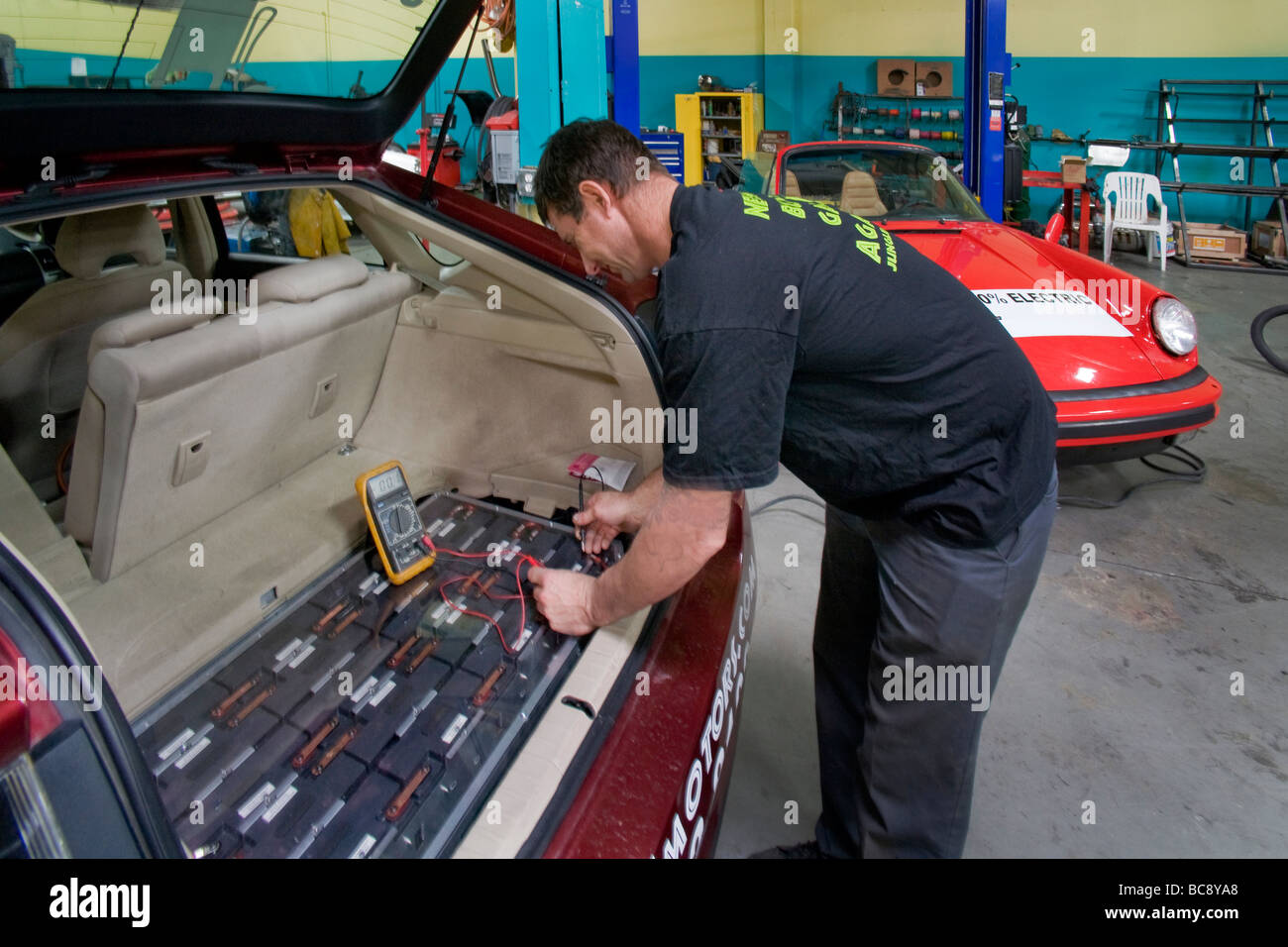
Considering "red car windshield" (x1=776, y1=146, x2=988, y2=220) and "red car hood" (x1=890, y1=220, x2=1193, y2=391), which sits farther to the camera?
"red car windshield" (x1=776, y1=146, x2=988, y2=220)

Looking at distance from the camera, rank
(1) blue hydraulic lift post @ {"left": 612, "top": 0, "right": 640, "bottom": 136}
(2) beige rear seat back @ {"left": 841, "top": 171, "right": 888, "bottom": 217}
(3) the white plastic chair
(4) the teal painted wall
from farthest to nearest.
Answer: (4) the teal painted wall → (3) the white plastic chair → (1) blue hydraulic lift post @ {"left": 612, "top": 0, "right": 640, "bottom": 136} → (2) beige rear seat back @ {"left": 841, "top": 171, "right": 888, "bottom": 217}

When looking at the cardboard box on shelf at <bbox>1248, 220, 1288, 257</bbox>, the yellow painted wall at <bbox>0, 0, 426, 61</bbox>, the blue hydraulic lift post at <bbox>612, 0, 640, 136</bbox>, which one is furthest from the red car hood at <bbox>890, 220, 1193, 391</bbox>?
the cardboard box on shelf at <bbox>1248, 220, 1288, 257</bbox>

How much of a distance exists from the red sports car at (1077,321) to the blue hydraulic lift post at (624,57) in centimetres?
100

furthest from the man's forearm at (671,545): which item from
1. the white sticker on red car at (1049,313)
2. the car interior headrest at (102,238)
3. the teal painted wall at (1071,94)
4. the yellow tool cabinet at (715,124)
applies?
the teal painted wall at (1071,94)

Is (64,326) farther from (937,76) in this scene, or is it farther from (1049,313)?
(937,76)

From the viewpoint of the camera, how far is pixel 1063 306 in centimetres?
344

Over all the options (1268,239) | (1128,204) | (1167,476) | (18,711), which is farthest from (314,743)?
(1268,239)

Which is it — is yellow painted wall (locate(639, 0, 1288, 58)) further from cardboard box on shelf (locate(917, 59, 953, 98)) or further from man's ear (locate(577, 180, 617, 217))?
man's ear (locate(577, 180, 617, 217))

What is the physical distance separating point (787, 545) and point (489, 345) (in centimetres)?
153

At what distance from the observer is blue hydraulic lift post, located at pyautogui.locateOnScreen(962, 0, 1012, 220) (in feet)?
17.5

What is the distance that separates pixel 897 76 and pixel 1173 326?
861 cm

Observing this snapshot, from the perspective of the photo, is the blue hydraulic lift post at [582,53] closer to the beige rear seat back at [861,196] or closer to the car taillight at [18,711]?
the beige rear seat back at [861,196]

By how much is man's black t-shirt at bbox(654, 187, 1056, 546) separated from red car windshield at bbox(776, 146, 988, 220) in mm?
3342
